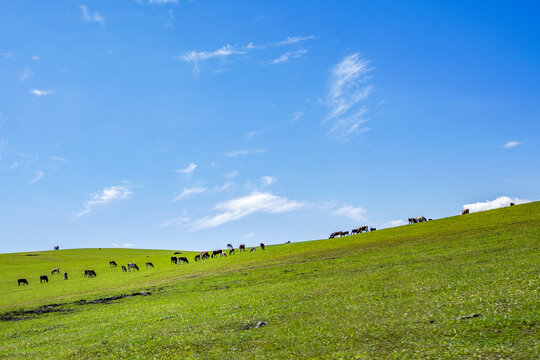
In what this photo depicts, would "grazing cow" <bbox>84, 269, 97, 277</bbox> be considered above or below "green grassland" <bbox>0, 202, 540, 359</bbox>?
above

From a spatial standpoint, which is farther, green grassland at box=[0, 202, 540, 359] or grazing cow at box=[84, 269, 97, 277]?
grazing cow at box=[84, 269, 97, 277]

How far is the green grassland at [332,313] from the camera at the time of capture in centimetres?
1410

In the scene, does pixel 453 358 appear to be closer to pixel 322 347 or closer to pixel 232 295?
pixel 322 347

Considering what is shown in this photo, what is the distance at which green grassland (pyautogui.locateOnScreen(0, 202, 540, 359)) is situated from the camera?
555 inches

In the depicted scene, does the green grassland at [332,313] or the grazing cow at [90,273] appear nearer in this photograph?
the green grassland at [332,313]

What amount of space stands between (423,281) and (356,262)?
17.3m

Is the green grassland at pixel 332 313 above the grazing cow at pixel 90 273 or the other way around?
the other way around

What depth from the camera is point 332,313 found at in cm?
2055

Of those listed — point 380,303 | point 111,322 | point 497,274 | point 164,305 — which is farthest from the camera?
point 164,305

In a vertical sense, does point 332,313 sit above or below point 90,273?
below

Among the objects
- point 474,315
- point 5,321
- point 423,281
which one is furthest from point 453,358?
point 5,321

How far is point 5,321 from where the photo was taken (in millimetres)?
37000

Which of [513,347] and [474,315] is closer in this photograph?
[513,347]

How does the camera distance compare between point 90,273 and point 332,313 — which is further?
point 90,273
